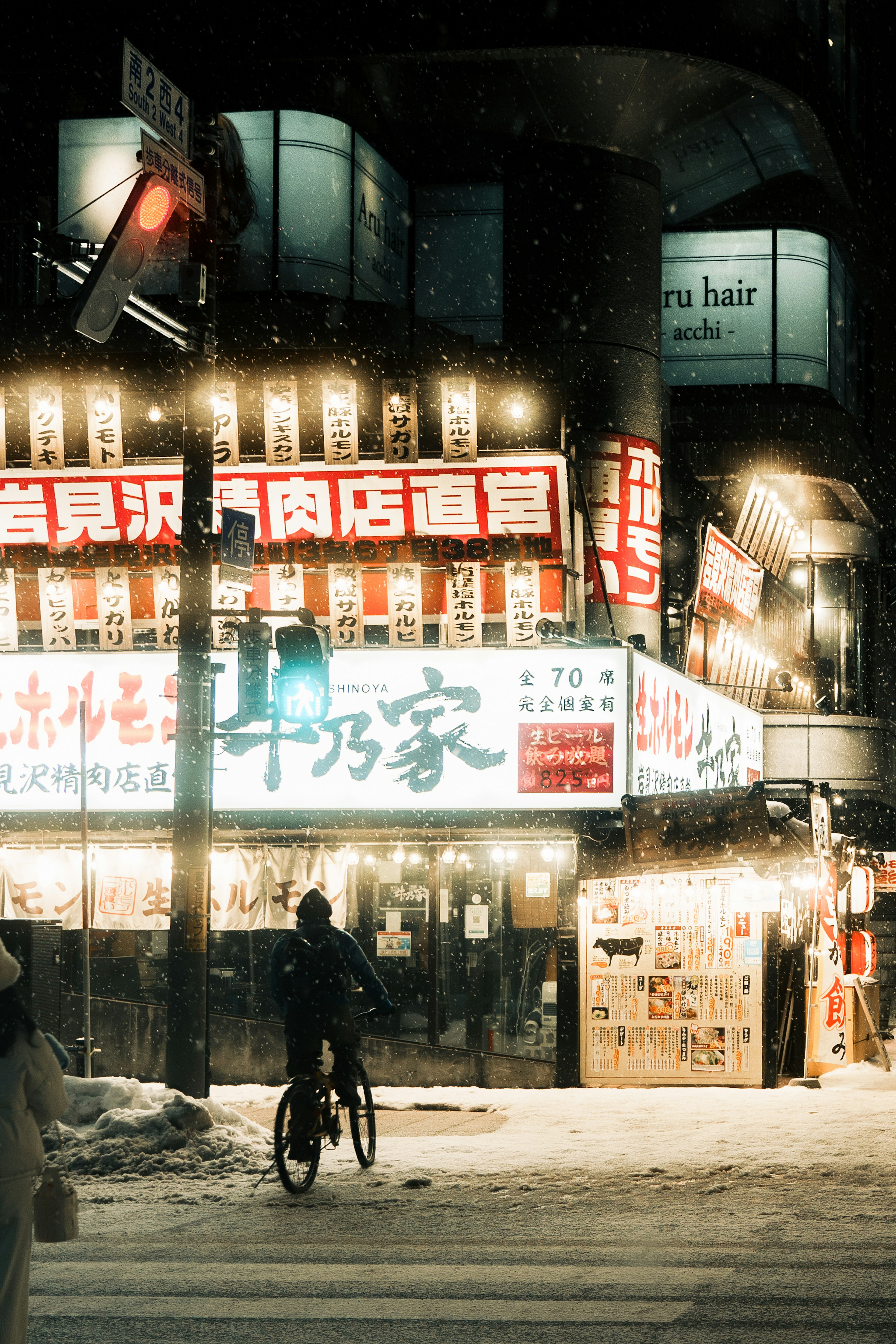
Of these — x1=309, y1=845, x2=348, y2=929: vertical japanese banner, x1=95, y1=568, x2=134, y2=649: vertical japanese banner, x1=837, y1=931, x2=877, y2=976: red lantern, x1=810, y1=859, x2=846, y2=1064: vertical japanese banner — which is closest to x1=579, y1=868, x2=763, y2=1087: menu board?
x1=810, y1=859, x2=846, y2=1064: vertical japanese banner

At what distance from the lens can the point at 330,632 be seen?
60.0ft

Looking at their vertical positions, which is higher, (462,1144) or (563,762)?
(563,762)

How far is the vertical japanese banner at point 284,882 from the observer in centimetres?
1706

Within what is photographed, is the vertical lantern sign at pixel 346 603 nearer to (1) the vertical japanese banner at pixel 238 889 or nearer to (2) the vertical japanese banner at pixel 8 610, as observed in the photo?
(1) the vertical japanese banner at pixel 238 889

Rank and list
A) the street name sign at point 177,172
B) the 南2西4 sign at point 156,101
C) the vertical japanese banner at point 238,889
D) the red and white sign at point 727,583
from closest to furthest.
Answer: the 南2西4 sign at point 156,101, the street name sign at point 177,172, the vertical japanese banner at point 238,889, the red and white sign at point 727,583

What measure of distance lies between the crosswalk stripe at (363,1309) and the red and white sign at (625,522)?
1180cm

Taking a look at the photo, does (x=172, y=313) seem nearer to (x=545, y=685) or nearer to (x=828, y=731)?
(x=545, y=685)

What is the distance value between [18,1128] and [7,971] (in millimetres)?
616

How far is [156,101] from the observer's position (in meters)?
12.4

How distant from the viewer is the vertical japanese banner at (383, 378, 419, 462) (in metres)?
17.7

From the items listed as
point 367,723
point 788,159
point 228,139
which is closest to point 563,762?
point 367,723

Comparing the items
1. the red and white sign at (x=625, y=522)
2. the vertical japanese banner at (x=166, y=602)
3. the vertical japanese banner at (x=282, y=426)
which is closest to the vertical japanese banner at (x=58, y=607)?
the vertical japanese banner at (x=166, y=602)

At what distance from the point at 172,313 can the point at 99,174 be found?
7.18 feet

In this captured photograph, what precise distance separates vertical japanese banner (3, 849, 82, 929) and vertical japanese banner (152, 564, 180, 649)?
2.16 metres
